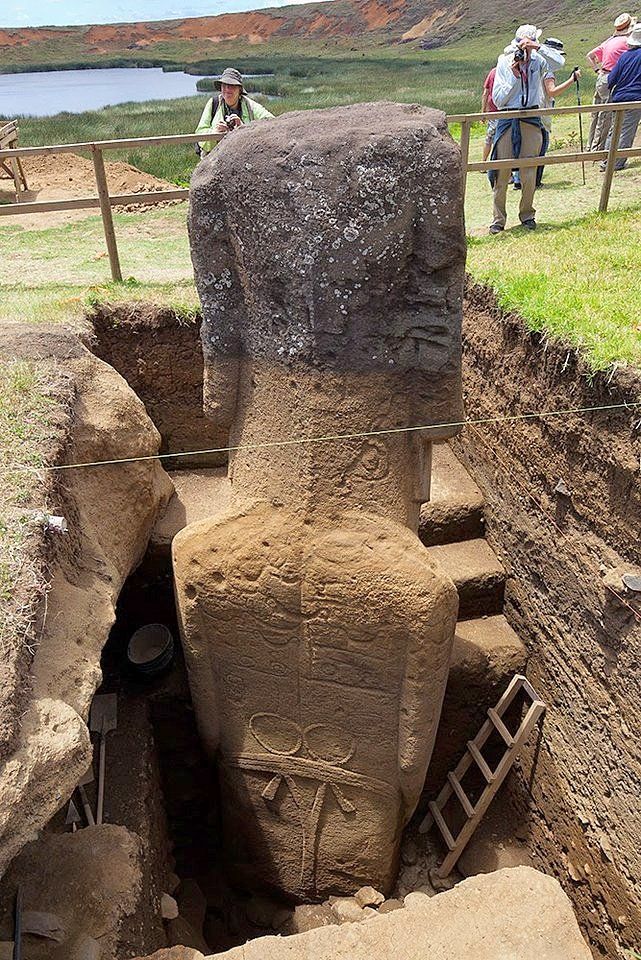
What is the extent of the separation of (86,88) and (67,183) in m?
47.3

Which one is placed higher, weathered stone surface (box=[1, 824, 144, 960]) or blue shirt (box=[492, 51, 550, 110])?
blue shirt (box=[492, 51, 550, 110])

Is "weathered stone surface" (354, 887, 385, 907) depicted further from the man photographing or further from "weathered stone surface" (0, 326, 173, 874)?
the man photographing

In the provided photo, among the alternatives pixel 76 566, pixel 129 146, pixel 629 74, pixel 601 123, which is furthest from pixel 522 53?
pixel 76 566

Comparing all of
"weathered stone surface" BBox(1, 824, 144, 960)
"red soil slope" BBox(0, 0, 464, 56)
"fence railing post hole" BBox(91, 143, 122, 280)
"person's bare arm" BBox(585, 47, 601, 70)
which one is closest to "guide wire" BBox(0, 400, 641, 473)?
"weathered stone surface" BBox(1, 824, 144, 960)

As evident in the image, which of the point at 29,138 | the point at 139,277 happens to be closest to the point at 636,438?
the point at 139,277

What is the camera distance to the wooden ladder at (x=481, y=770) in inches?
172

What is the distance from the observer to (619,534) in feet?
12.1

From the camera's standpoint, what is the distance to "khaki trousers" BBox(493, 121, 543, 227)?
712 centimetres

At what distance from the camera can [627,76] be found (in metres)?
8.32

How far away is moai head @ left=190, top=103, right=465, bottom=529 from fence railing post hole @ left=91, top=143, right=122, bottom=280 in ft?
12.8

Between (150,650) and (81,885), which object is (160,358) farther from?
(81,885)

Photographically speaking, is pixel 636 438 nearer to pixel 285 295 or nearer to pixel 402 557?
pixel 402 557

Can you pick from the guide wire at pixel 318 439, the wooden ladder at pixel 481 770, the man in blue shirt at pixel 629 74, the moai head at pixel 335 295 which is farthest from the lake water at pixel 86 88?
the wooden ladder at pixel 481 770

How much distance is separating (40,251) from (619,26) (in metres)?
7.58
